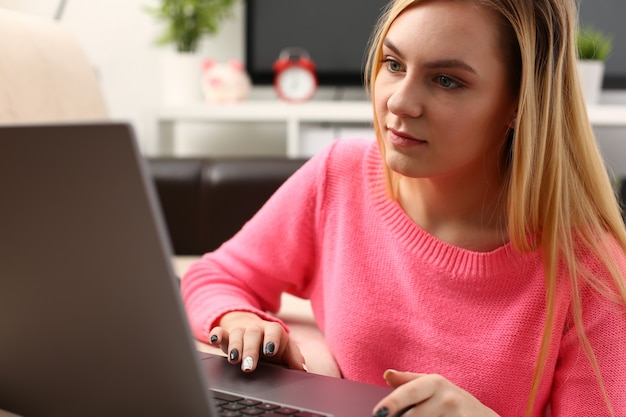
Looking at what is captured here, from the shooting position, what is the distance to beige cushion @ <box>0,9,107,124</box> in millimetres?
1601

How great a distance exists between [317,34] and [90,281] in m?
2.55

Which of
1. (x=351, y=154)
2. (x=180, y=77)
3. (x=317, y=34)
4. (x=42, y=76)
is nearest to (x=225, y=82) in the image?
(x=180, y=77)

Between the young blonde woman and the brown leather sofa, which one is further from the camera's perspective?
the brown leather sofa

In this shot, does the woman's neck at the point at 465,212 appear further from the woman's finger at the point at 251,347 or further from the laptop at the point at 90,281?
the laptop at the point at 90,281

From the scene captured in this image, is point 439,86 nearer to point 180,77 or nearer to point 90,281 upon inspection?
point 90,281

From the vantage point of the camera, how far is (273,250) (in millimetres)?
1224

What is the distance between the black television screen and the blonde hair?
6.43 ft

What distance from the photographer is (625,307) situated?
3.08 feet

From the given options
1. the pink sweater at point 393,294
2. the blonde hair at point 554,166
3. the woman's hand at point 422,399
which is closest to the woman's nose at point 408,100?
the blonde hair at point 554,166

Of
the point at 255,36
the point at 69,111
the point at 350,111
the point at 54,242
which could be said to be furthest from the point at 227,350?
the point at 255,36

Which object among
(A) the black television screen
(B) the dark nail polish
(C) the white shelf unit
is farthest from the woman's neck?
(A) the black television screen

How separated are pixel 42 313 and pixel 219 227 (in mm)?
1377

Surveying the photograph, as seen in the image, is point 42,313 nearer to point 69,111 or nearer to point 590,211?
point 590,211

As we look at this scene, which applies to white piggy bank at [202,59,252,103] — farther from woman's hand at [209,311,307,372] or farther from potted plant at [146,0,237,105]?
woman's hand at [209,311,307,372]
